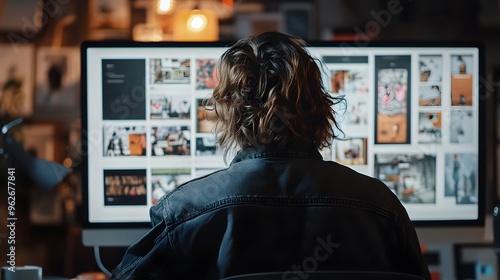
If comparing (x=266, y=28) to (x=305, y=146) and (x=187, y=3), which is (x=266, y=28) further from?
(x=305, y=146)

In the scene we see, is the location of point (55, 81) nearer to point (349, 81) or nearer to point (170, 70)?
point (170, 70)

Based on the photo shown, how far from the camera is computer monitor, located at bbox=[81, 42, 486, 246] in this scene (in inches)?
53.7

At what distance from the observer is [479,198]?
1.40m

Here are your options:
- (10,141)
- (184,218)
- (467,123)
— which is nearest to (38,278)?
(10,141)

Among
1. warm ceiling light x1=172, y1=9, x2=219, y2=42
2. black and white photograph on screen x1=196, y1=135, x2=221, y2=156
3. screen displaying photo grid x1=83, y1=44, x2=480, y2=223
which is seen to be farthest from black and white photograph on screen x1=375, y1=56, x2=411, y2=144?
warm ceiling light x1=172, y1=9, x2=219, y2=42

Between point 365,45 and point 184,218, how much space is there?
22.4 inches

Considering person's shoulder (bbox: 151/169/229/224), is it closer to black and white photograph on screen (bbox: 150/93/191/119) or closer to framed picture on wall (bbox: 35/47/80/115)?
black and white photograph on screen (bbox: 150/93/191/119)

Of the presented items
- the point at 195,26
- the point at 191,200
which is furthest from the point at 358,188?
the point at 195,26

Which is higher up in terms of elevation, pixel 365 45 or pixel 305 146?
pixel 365 45

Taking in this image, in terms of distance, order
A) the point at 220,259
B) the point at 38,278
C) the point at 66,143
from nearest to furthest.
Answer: the point at 220,259 → the point at 38,278 → the point at 66,143

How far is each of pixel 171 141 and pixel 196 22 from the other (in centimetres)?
193

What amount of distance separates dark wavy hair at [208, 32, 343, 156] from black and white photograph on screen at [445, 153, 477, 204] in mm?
392

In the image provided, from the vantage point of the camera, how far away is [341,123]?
138cm

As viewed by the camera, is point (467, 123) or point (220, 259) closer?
point (220, 259)
